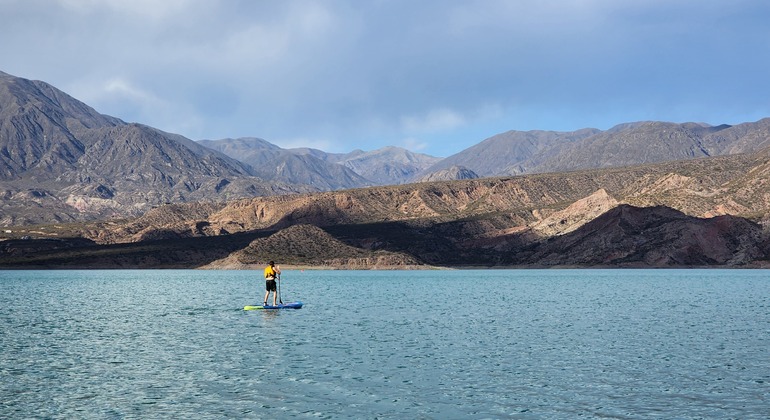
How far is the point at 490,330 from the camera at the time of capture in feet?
191

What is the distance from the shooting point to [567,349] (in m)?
47.1

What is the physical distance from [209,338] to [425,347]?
49.3ft

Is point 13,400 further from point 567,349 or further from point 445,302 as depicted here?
point 445,302

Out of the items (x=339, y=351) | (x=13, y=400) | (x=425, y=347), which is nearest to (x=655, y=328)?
(x=425, y=347)

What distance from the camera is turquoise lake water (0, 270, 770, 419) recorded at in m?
31.0

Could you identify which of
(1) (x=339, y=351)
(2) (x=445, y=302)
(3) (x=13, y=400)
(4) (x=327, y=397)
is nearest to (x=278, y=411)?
(4) (x=327, y=397)

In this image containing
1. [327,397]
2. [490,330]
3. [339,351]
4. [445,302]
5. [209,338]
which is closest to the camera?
[327,397]

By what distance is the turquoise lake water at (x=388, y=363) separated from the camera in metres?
31.0

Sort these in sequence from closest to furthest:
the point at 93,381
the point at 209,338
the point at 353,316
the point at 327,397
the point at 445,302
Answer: the point at 327,397
the point at 93,381
the point at 209,338
the point at 353,316
the point at 445,302

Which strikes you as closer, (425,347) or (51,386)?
(51,386)

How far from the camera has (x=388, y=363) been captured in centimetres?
4181

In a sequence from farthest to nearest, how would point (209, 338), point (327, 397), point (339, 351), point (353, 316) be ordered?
point (353, 316), point (209, 338), point (339, 351), point (327, 397)

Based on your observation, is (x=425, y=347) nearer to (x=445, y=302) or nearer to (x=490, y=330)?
(x=490, y=330)

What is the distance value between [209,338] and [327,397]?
22.4 meters
